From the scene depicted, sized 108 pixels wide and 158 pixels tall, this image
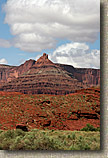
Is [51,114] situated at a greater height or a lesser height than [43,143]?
greater

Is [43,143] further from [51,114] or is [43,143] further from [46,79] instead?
[46,79]

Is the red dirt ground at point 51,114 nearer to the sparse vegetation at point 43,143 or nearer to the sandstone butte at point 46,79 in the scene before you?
the sparse vegetation at point 43,143

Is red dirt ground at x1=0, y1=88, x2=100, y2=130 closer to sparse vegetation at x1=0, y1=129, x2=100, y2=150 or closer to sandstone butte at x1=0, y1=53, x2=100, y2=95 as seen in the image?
sparse vegetation at x1=0, y1=129, x2=100, y2=150

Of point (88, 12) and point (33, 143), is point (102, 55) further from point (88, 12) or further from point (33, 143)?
point (33, 143)

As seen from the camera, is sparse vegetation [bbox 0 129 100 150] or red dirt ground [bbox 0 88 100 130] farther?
red dirt ground [bbox 0 88 100 130]

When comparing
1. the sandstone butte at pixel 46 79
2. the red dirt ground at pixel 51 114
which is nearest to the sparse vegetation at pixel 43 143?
the red dirt ground at pixel 51 114

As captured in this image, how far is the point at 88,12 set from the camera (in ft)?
34.7

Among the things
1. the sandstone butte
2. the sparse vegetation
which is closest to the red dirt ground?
the sparse vegetation

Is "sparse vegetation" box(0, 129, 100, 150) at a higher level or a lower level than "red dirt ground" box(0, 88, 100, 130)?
lower

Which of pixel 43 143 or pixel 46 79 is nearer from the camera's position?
pixel 43 143

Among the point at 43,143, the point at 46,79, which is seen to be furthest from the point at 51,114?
the point at 46,79

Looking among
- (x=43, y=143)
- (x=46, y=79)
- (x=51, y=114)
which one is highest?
(x=46, y=79)

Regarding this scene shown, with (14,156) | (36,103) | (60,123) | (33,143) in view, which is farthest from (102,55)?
(36,103)

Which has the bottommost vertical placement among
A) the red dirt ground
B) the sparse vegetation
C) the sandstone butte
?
the sparse vegetation
